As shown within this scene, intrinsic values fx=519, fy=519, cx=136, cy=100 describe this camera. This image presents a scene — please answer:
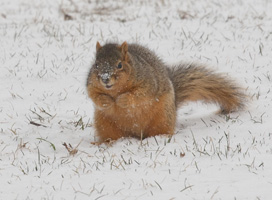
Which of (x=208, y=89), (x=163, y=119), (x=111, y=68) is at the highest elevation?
(x=111, y=68)

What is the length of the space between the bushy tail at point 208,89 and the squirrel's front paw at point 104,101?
2.85 feet

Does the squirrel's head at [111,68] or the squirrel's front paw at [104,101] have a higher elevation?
the squirrel's head at [111,68]

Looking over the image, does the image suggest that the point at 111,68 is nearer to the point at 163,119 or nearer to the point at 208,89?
the point at 163,119

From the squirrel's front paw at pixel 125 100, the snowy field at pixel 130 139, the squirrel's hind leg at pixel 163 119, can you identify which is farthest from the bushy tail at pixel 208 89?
the squirrel's front paw at pixel 125 100

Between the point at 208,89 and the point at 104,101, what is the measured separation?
1151 millimetres

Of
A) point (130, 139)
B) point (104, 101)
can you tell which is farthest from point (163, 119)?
point (104, 101)

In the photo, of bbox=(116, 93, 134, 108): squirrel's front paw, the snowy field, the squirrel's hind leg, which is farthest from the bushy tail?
bbox=(116, 93, 134, 108): squirrel's front paw

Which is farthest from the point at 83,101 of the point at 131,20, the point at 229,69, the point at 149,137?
the point at 131,20

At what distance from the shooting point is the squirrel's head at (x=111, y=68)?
169 inches

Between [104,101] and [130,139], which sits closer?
[104,101]

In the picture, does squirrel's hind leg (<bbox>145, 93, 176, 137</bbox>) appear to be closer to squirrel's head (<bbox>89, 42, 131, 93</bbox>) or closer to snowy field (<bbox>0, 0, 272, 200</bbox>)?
snowy field (<bbox>0, 0, 272, 200</bbox>)

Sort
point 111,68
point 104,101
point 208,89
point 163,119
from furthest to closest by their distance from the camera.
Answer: point 208,89 < point 163,119 < point 104,101 < point 111,68

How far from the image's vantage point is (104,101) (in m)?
4.45

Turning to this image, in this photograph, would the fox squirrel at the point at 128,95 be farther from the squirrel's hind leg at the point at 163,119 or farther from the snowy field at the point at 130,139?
the snowy field at the point at 130,139
